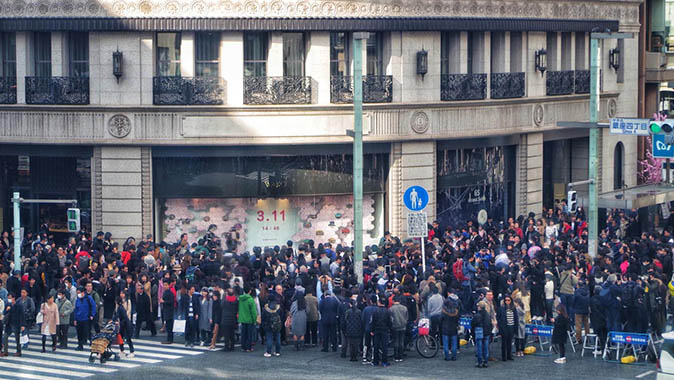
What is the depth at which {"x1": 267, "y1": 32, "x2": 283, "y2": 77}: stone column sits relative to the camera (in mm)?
46250

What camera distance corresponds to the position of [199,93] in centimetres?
4578

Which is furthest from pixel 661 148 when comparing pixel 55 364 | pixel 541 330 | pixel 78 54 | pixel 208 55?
pixel 78 54

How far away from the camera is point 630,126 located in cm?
3847

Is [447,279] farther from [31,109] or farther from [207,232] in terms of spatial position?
[31,109]

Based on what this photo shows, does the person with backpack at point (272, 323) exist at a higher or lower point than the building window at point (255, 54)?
lower

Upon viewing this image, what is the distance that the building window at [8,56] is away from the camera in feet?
155

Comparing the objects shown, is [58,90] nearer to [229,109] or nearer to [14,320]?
[229,109]

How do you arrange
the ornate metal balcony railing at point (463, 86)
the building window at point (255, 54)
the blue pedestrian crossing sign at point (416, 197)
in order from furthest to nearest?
the ornate metal balcony railing at point (463, 86), the building window at point (255, 54), the blue pedestrian crossing sign at point (416, 197)

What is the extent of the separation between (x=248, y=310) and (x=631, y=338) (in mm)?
8918

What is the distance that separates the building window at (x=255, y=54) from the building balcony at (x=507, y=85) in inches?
358

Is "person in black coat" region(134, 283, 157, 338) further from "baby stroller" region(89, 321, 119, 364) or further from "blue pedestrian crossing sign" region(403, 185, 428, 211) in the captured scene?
"blue pedestrian crossing sign" region(403, 185, 428, 211)

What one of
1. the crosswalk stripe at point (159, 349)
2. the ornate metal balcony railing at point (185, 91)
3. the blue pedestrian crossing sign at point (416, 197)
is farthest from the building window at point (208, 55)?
the crosswalk stripe at point (159, 349)

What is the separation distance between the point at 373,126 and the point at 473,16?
609 cm

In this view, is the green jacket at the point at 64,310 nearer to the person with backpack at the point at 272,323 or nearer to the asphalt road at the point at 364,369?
the asphalt road at the point at 364,369
